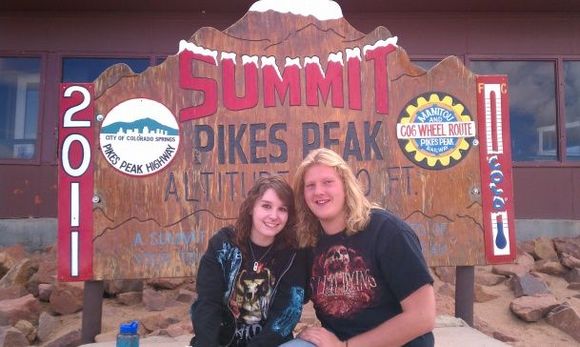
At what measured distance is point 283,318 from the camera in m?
2.54

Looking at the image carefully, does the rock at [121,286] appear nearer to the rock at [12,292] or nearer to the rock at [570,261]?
the rock at [12,292]

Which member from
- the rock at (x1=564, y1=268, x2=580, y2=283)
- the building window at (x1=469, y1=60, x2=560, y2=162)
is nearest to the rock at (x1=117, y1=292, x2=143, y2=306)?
the rock at (x1=564, y1=268, x2=580, y2=283)

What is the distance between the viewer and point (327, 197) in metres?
2.49

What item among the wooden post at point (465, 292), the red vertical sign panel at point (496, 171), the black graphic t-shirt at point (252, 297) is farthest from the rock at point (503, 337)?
the black graphic t-shirt at point (252, 297)

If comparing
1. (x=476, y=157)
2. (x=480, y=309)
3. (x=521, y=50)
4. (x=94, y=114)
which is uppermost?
(x=521, y=50)

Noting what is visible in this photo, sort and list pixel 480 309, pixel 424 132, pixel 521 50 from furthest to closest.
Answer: pixel 521 50, pixel 480 309, pixel 424 132

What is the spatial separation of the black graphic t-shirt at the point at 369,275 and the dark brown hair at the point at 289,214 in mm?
197

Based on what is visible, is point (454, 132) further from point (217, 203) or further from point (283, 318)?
point (283, 318)

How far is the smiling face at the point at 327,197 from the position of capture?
249cm

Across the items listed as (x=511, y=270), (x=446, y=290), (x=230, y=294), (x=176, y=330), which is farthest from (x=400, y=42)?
(x=230, y=294)

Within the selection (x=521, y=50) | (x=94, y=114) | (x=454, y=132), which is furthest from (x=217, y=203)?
(x=521, y=50)

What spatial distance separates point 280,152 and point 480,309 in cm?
257

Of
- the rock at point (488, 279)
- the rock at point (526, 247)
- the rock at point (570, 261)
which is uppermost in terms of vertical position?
the rock at point (526, 247)

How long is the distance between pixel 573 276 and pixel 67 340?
16.8 feet
